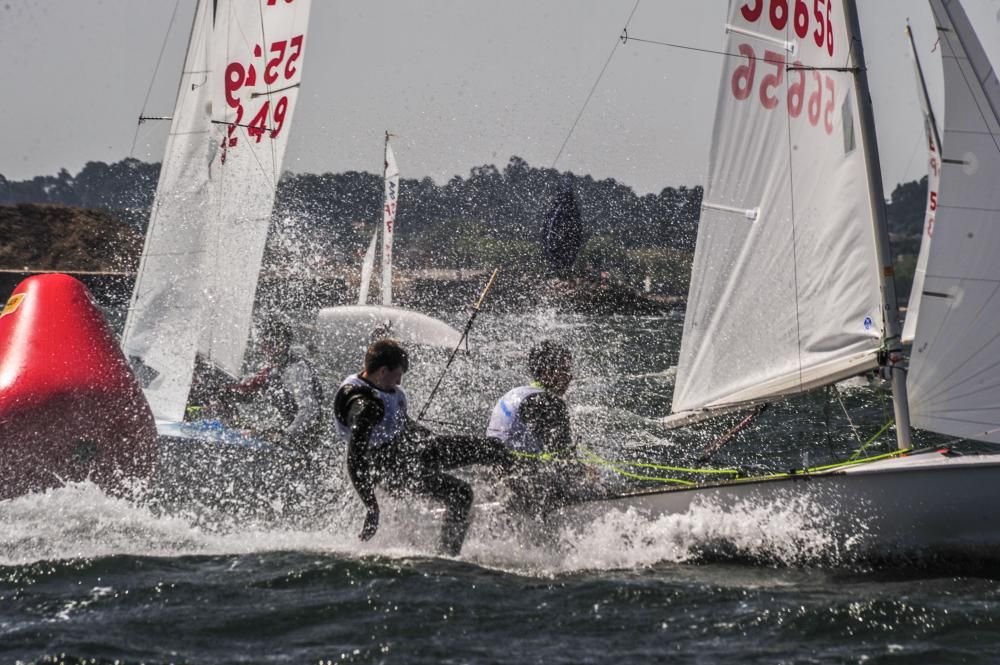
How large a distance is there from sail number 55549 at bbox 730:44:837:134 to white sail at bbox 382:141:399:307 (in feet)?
44.4

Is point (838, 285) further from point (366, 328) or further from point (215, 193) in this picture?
point (366, 328)

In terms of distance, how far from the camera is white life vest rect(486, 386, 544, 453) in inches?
244

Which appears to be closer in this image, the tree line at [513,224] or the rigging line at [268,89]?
the rigging line at [268,89]

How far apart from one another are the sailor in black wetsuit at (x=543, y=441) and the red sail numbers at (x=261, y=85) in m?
4.82

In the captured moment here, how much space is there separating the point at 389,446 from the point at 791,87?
2.92 m

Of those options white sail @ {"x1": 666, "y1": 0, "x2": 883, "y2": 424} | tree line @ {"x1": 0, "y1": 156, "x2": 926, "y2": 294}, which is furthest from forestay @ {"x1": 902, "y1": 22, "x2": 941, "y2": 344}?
tree line @ {"x1": 0, "y1": 156, "x2": 926, "y2": 294}

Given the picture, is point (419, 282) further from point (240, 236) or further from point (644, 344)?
point (240, 236)

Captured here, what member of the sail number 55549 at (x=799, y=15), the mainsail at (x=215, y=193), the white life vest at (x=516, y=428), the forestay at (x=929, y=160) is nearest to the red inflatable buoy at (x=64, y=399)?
the mainsail at (x=215, y=193)

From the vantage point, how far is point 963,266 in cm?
623

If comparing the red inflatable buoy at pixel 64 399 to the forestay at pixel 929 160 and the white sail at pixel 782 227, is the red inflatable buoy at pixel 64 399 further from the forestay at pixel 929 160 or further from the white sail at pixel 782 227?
the forestay at pixel 929 160

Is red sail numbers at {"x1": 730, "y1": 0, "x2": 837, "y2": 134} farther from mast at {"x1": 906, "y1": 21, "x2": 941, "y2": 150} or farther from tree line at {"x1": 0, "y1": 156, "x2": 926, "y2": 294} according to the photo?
tree line at {"x1": 0, "y1": 156, "x2": 926, "y2": 294}

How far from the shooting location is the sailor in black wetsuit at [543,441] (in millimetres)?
6168

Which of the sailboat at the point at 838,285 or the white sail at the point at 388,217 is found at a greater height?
the white sail at the point at 388,217

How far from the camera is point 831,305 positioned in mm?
→ 6660
